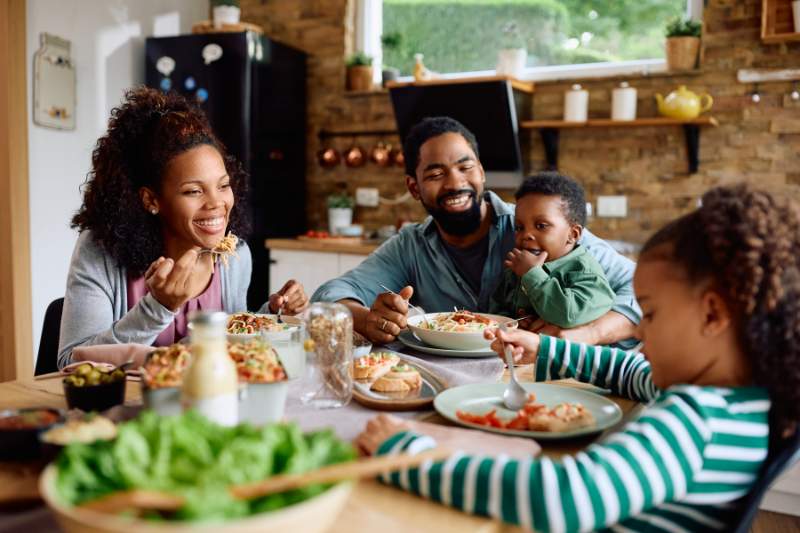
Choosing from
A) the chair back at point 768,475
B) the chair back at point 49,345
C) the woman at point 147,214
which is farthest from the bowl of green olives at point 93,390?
the chair back at point 768,475

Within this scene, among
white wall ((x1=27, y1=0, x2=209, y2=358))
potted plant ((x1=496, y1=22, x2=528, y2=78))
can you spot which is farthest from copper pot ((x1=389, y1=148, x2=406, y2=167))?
white wall ((x1=27, y1=0, x2=209, y2=358))

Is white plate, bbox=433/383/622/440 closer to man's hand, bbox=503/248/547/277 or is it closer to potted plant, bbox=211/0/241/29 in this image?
man's hand, bbox=503/248/547/277

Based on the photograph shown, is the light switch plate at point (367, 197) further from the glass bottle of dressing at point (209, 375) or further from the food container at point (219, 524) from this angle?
the food container at point (219, 524)

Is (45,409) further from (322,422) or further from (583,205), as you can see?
(583,205)

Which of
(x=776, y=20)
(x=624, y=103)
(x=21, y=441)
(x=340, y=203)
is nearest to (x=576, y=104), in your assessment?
(x=624, y=103)

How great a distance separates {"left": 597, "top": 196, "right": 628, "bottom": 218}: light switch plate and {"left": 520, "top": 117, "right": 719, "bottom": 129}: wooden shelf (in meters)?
0.39

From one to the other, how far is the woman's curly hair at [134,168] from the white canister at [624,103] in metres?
2.37

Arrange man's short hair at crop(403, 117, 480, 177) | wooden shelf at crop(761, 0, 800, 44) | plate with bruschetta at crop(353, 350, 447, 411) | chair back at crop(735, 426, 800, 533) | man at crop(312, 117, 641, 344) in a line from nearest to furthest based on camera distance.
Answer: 1. chair back at crop(735, 426, 800, 533)
2. plate with bruschetta at crop(353, 350, 447, 411)
3. man at crop(312, 117, 641, 344)
4. man's short hair at crop(403, 117, 480, 177)
5. wooden shelf at crop(761, 0, 800, 44)

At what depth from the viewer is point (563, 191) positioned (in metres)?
2.07

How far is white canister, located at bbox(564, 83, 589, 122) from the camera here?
374cm

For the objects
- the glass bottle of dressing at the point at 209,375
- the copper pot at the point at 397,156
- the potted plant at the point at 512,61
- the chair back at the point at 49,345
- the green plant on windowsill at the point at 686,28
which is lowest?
the chair back at the point at 49,345

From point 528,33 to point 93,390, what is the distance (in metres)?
3.68

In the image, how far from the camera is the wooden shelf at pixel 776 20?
10.8 feet

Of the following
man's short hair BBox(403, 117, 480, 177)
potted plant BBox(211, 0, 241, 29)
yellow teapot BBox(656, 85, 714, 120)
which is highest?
potted plant BBox(211, 0, 241, 29)
